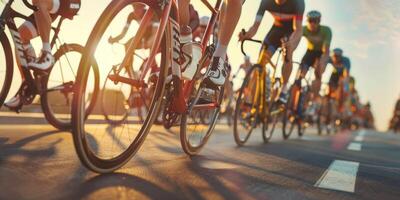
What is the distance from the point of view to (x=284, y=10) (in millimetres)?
7848

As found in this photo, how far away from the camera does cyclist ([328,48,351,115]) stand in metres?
15.6

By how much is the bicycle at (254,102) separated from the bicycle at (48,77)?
192 cm

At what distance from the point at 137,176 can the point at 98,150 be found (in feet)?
1.15

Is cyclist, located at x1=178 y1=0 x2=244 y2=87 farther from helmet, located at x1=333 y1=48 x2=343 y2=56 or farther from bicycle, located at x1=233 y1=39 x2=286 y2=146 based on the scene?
helmet, located at x1=333 y1=48 x2=343 y2=56

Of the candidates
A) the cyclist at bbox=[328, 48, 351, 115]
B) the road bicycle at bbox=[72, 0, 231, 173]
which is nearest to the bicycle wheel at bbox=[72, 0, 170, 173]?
the road bicycle at bbox=[72, 0, 231, 173]

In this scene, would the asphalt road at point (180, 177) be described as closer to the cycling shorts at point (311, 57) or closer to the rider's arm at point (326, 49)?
the rider's arm at point (326, 49)

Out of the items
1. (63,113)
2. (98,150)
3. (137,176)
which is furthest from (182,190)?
(63,113)

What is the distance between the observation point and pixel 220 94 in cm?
498

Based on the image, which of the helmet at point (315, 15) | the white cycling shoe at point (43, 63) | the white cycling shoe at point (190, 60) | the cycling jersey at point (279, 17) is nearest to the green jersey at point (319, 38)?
the helmet at point (315, 15)

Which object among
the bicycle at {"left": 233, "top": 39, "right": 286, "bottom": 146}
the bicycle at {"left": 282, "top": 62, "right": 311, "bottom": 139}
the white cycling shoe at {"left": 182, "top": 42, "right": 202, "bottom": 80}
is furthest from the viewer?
the bicycle at {"left": 282, "top": 62, "right": 311, "bottom": 139}

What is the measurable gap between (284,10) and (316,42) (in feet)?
10.1

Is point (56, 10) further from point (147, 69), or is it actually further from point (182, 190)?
point (182, 190)

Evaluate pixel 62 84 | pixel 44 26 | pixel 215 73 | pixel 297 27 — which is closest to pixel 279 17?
pixel 297 27

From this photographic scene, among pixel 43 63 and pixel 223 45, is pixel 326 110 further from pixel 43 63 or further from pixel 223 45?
pixel 43 63
